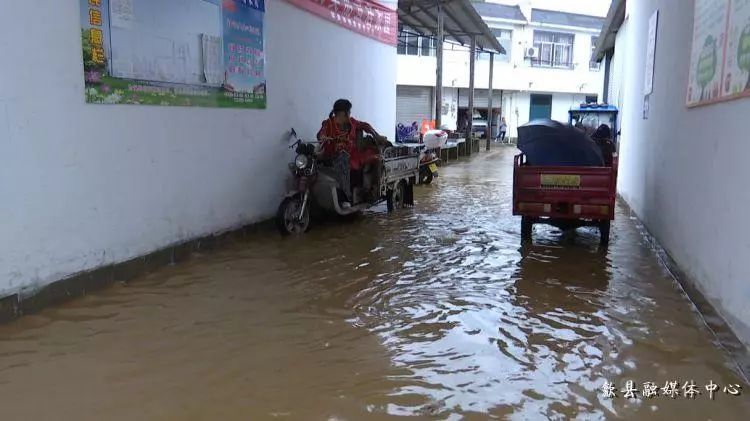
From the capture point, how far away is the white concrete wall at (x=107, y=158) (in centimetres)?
418

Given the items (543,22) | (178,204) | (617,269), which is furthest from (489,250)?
(543,22)

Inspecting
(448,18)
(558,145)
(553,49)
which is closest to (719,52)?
(558,145)

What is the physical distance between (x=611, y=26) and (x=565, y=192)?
11524 mm

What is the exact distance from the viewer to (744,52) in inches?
147

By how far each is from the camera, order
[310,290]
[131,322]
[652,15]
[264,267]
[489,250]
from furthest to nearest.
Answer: [652,15]
[489,250]
[264,267]
[310,290]
[131,322]

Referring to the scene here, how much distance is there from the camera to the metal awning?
1620 cm

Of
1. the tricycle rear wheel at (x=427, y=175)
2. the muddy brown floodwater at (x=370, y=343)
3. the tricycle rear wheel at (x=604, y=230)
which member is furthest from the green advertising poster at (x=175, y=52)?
the tricycle rear wheel at (x=427, y=175)

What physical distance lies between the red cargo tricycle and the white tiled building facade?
24735 mm

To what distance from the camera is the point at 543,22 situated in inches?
1319

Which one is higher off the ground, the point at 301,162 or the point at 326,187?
the point at 301,162

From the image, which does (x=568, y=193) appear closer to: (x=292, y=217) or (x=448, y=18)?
(x=292, y=217)

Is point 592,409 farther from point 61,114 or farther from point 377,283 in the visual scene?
point 61,114

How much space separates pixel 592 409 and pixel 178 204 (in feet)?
14.6

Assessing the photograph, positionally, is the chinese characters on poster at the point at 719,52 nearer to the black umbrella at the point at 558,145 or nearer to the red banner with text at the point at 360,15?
the black umbrella at the point at 558,145
